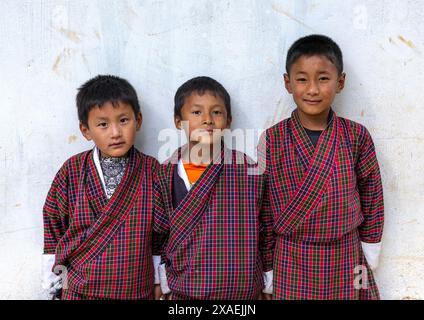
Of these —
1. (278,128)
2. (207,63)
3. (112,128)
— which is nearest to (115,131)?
(112,128)

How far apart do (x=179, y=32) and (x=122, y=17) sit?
24 centimetres

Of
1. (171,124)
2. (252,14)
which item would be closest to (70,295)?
(171,124)

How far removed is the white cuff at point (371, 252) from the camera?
1741 mm

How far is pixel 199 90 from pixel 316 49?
0.44m

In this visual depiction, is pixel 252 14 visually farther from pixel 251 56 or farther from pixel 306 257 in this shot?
pixel 306 257

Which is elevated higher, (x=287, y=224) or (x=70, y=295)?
(x=287, y=224)

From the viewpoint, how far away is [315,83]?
1.62 m

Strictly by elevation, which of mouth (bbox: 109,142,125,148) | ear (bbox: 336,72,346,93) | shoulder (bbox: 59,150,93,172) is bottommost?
shoulder (bbox: 59,150,93,172)

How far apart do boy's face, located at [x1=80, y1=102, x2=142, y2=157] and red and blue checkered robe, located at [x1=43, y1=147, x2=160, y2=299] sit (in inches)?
3.3

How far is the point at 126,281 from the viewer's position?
1645 mm

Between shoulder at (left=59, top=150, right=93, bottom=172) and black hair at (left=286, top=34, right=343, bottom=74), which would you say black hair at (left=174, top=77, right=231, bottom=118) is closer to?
black hair at (left=286, top=34, right=343, bottom=74)

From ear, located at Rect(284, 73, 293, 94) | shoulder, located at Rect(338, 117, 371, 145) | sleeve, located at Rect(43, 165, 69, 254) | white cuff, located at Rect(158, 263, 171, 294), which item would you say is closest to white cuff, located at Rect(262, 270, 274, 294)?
white cuff, located at Rect(158, 263, 171, 294)

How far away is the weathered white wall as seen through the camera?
1837mm

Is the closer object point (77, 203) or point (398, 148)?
point (77, 203)
